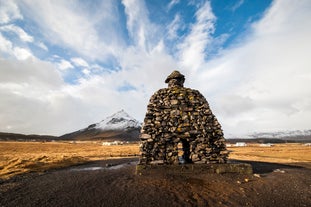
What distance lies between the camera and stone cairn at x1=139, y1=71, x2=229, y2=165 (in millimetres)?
11469

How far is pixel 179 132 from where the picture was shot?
11.9 meters

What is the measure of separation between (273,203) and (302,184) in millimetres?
4185

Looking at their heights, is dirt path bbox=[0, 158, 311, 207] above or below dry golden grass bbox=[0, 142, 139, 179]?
below

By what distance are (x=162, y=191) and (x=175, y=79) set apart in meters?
9.38

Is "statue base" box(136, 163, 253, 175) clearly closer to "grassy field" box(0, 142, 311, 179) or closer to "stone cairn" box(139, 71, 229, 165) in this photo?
"stone cairn" box(139, 71, 229, 165)

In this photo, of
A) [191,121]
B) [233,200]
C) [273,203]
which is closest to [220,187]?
[233,200]

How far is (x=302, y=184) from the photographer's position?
30.6ft

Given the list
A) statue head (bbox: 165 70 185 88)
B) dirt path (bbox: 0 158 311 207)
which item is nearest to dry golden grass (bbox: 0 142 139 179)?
dirt path (bbox: 0 158 311 207)

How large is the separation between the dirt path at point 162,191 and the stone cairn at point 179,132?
1397mm

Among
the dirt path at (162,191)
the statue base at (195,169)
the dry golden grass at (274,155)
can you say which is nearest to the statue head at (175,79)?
the statue base at (195,169)

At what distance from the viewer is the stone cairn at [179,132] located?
1147cm

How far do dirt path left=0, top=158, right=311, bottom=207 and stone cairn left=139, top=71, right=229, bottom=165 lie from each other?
1397mm

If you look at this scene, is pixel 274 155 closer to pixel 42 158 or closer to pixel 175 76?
pixel 175 76

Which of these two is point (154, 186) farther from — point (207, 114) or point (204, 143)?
point (207, 114)
